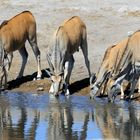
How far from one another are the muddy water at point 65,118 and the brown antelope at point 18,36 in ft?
5.93

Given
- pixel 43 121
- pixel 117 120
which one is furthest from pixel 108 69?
pixel 43 121

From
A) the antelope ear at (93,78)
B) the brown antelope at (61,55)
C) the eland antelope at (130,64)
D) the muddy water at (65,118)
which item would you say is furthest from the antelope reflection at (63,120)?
the eland antelope at (130,64)

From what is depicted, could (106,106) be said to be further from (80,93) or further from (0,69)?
(0,69)

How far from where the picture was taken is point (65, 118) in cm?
1667

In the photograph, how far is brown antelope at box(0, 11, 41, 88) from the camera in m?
21.5

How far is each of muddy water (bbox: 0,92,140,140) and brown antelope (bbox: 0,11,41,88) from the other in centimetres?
181

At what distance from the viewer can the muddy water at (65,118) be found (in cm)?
1480

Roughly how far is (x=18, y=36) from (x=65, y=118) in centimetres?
595

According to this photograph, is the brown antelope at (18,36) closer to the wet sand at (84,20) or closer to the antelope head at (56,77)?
the wet sand at (84,20)

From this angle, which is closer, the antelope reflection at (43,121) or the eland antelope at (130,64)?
the antelope reflection at (43,121)

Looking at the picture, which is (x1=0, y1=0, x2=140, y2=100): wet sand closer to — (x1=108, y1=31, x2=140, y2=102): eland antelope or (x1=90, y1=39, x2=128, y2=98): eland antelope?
(x1=90, y1=39, x2=128, y2=98): eland antelope

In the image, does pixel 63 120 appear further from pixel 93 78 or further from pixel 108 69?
pixel 93 78

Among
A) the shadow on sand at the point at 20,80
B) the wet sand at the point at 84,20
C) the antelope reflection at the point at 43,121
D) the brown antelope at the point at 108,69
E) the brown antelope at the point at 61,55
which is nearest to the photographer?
the antelope reflection at the point at 43,121

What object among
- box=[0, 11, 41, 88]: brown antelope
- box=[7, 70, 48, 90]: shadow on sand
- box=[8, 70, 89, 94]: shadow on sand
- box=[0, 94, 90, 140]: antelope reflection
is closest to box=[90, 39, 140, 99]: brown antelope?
box=[8, 70, 89, 94]: shadow on sand
